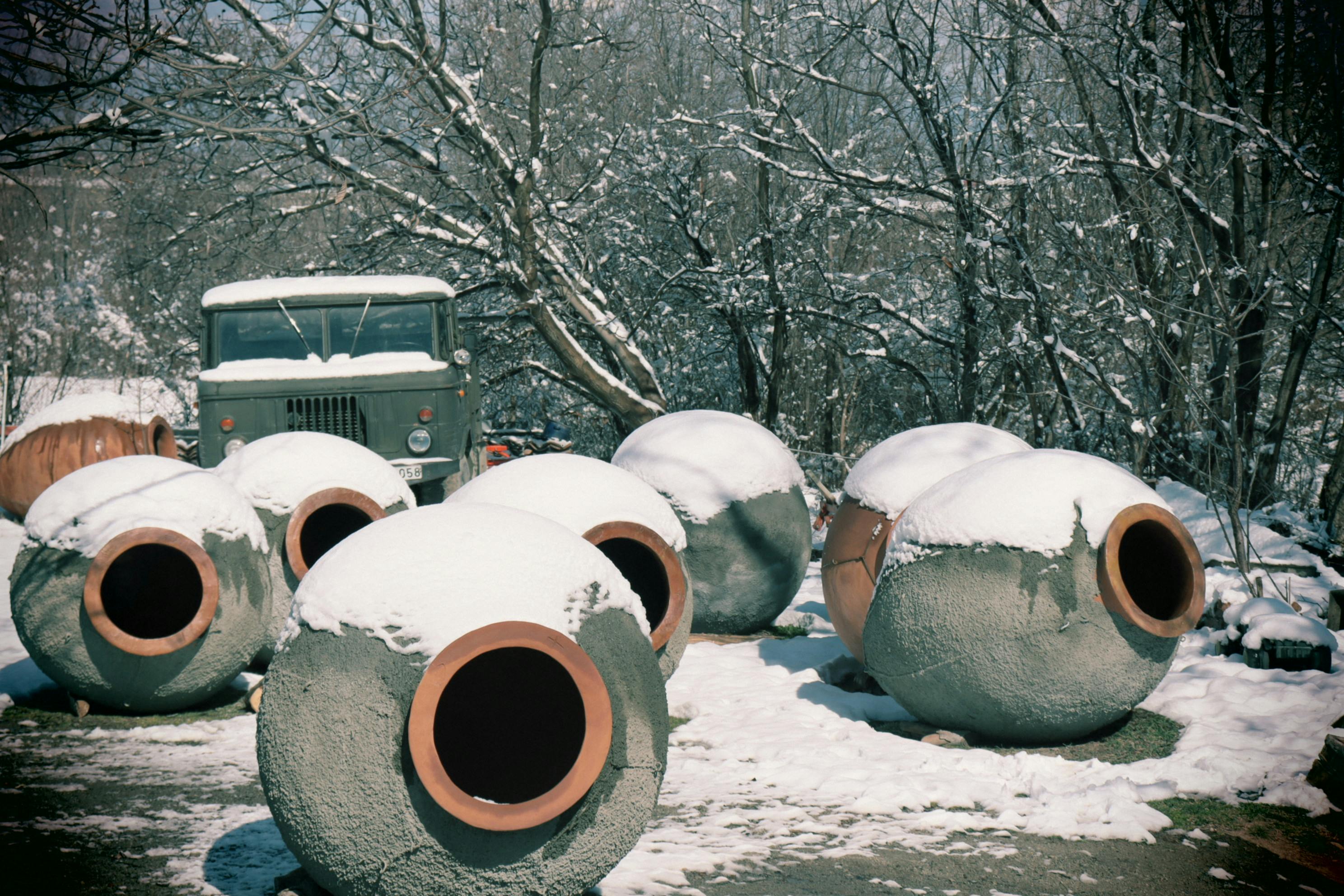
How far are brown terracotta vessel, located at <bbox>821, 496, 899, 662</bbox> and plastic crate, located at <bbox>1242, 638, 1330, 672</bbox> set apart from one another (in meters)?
2.37

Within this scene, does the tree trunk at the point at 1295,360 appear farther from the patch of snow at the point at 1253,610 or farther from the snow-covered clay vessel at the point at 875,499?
the snow-covered clay vessel at the point at 875,499

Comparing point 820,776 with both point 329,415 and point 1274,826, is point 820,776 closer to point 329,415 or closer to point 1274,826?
point 1274,826

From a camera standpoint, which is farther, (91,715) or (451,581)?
(91,715)

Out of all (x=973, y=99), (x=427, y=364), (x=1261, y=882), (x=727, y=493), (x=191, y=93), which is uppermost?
(x=973, y=99)

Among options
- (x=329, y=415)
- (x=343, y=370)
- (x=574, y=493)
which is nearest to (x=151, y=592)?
(x=574, y=493)

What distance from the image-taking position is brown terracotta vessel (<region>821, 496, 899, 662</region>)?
6293mm

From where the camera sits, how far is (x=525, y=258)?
12.8m

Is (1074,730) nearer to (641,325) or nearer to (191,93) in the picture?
(191,93)

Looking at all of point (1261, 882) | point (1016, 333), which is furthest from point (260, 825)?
point (1016, 333)

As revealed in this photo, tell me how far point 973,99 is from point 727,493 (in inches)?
289

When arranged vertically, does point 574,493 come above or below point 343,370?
below

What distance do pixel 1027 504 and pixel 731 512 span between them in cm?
280

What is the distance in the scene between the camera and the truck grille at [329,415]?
9.62 metres

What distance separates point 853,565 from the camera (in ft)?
21.1
